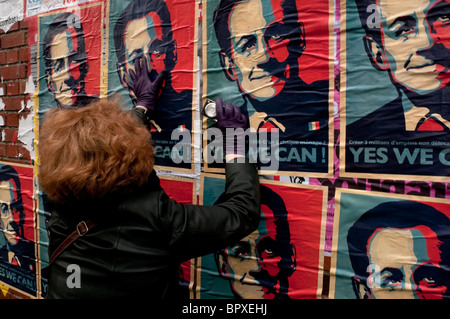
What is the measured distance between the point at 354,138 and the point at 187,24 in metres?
0.83

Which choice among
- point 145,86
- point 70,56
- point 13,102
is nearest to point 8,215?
point 13,102

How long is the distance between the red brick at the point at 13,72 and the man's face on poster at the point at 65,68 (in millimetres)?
239

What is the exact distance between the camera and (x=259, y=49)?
45.5 inches

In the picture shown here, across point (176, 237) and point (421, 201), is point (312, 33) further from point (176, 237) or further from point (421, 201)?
point (176, 237)

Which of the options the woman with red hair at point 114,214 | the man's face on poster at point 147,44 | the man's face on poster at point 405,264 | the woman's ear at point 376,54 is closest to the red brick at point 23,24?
the man's face on poster at point 147,44

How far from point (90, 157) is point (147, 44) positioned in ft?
2.51

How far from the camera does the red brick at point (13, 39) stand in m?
1.73

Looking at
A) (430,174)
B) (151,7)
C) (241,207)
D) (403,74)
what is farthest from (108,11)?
(430,174)

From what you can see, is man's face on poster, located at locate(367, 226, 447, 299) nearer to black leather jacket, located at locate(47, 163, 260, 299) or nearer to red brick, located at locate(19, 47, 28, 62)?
black leather jacket, located at locate(47, 163, 260, 299)

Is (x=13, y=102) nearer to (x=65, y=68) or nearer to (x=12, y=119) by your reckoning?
(x=12, y=119)

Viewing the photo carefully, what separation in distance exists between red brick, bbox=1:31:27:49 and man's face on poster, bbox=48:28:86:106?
0.27 meters

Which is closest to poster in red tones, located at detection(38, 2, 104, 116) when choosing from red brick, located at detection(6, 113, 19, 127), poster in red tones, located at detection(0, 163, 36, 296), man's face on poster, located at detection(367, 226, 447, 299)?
red brick, located at detection(6, 113, 19, 127)

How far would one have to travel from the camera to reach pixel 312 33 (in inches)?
42.3

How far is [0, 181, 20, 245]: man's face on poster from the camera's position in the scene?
72.5 inches
